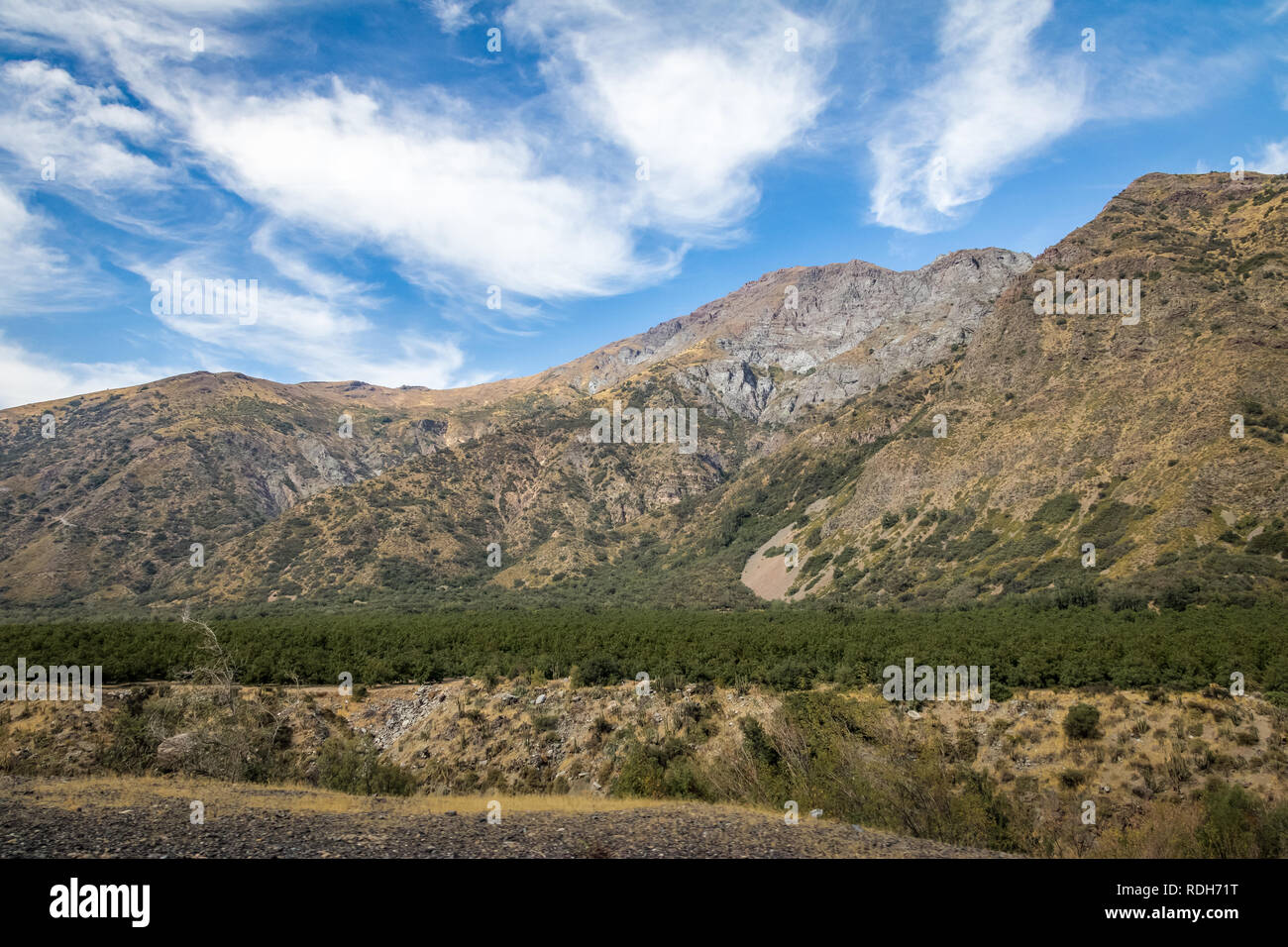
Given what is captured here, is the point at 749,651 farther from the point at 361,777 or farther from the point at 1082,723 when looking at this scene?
the point at 361,777

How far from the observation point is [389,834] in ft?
41.3

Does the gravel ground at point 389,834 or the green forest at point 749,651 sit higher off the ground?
the gravel ground at point 389,834

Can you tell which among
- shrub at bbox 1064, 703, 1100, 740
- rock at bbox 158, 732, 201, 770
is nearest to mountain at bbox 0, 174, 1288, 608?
shrub at bbox 1064, 703, 1100, 740

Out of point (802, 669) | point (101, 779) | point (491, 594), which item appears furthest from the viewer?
point (491, 594)

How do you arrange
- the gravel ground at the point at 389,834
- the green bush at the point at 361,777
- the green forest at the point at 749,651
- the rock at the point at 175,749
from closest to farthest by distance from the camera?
1. the gravel ground at the point at 389,834
2. the green bush at the point at 361,777
3. the rock at the point at 175,749
4. the green forest at the point at 749,651

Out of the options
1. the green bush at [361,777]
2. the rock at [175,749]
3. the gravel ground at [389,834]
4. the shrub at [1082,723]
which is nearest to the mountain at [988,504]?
the shrub at [1082,723]

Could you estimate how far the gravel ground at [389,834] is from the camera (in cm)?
1105

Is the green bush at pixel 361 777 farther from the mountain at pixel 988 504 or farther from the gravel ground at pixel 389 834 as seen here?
the mountain at pixel 988 504

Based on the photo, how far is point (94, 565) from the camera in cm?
17688

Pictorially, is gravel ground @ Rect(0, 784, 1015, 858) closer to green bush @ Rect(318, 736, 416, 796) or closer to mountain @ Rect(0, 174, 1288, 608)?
green bush @ Rect(318, 736, 416, 796)

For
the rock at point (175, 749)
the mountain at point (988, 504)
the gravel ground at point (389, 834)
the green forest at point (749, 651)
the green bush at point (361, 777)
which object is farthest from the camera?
the mountain at point (988, 504)
